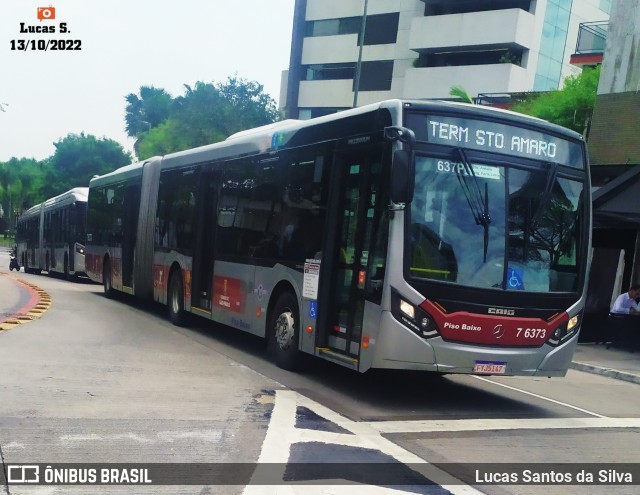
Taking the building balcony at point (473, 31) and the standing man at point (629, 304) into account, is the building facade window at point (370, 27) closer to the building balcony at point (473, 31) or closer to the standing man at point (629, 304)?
the building balcony at point (473, 31)

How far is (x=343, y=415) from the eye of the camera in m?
8.09

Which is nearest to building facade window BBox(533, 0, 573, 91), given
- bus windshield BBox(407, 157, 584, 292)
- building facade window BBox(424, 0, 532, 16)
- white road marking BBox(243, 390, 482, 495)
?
building facade window BBox(424, 0, 532, 16)

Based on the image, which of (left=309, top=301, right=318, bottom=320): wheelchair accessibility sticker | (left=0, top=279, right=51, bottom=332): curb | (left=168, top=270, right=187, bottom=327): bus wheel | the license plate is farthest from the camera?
(left=168, top=270, right=187, bottom=327): bus wheel

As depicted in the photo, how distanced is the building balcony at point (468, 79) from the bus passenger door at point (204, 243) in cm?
3076

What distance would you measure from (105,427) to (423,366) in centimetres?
337

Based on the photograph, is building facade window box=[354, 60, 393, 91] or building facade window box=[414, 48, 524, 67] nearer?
building facade window box=[414, 48, 524, 67]

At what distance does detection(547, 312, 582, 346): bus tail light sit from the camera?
358 inches

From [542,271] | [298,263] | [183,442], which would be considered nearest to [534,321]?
[542,271]

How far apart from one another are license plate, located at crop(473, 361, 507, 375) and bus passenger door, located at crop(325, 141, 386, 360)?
1300 mm

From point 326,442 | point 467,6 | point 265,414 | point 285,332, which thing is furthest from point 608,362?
point 467,6

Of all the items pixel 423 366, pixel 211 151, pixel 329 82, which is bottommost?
pixel 423 366

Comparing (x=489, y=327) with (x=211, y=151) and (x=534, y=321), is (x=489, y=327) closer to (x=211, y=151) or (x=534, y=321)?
(x=534, y=321)

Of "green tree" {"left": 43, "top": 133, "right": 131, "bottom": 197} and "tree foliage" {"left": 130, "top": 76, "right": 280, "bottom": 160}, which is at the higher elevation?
"tree foliage" {"left": 130, "top": 76, "right": 280, "bottom": 160}

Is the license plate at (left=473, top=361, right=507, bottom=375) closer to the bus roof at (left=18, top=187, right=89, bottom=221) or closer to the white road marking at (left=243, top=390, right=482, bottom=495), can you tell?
the white road marking at (left=243, top=390, right=482, bottom=495)
